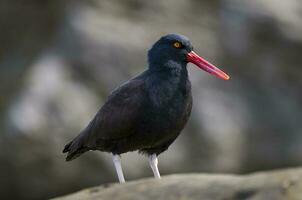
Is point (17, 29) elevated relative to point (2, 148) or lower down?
elevated

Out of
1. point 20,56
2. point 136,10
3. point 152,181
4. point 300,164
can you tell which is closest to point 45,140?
point 20,56

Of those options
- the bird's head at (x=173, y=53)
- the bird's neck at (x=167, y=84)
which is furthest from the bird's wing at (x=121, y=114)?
the bird's head at (x=173, y=53)

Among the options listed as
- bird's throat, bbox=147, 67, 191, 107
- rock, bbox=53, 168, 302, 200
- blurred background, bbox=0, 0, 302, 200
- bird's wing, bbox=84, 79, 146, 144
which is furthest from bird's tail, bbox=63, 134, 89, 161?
blurred background, bbox=0, 0, 302, 200

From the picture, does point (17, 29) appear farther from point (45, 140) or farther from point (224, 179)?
point (224, 179)

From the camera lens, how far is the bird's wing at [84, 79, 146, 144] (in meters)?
9.77

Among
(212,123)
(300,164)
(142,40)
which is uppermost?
(142,40)

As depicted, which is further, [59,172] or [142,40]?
[142,40]

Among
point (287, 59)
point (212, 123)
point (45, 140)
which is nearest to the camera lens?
point (45, 140)

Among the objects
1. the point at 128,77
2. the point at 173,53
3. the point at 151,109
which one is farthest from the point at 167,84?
the point at 128,77

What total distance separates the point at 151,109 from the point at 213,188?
2.66m

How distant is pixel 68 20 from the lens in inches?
651

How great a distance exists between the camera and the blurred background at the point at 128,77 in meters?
15.3

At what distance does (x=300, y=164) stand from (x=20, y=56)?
514 cm

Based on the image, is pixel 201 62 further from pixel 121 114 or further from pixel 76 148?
pixel 76 148
